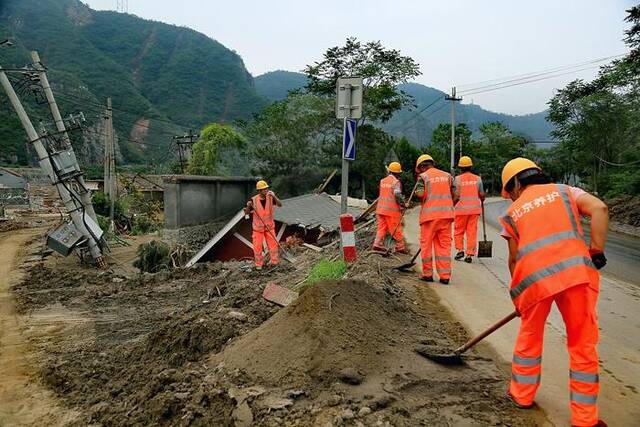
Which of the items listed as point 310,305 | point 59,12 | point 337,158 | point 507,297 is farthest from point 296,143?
point 59,12

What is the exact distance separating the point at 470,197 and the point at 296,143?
22335 mm

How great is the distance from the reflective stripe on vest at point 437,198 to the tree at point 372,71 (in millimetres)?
23063

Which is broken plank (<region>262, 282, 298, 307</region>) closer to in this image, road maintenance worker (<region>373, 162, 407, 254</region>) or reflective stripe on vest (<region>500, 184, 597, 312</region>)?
road maintenance worker (<region>373, 162, 407, 254</region>)

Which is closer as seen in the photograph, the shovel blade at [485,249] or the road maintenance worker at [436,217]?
the road maintenance worker at [436,217]

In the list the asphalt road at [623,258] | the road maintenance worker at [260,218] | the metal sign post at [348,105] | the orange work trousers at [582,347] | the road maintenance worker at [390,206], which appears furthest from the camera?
the road maintenance worker at [260,218]

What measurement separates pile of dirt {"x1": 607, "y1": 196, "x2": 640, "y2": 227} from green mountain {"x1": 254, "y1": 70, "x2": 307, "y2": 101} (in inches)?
4064

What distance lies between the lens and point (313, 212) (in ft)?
57.9

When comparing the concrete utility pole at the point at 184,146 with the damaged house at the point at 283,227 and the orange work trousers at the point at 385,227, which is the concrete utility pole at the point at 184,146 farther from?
the orange work trousers at the point at 385,227

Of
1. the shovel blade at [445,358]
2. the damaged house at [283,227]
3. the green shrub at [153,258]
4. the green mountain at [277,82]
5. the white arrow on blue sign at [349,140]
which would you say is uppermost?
the green mountain at [277,82]

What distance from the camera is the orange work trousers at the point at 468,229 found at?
891 centimetres

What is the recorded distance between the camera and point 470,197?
885 cm

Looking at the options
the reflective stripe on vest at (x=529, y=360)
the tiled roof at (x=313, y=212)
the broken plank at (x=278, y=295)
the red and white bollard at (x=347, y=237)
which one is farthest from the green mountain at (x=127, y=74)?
the reflective stripe on vest at (x=529, y=360)

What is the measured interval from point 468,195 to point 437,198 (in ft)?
6.35

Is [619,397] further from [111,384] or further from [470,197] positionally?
[470,197]
